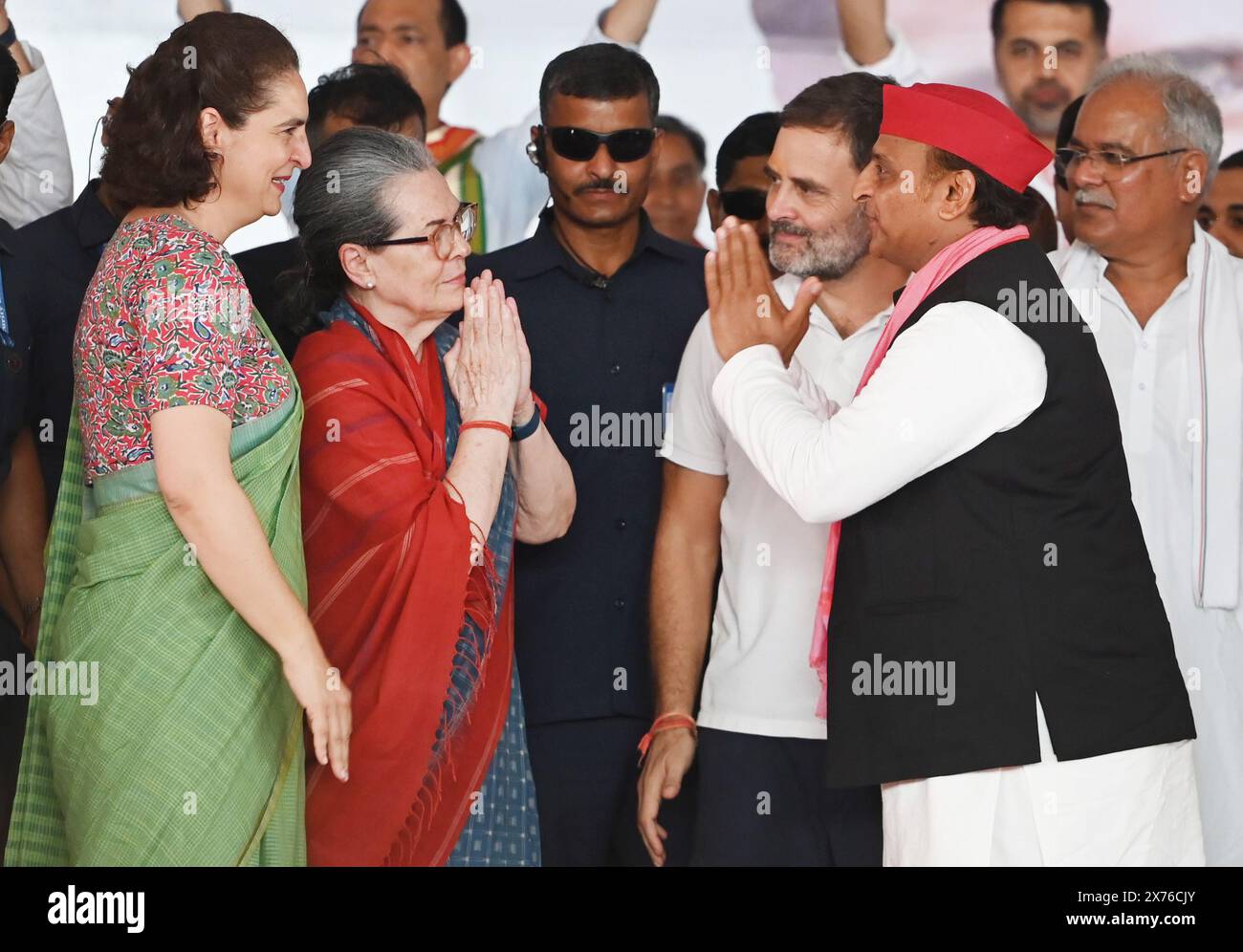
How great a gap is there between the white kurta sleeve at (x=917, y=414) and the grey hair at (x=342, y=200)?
0.80 m

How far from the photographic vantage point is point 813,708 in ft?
9.07

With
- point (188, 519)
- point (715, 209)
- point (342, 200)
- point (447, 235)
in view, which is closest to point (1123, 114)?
point (715, 209)

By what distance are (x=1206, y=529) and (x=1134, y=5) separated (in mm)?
1975

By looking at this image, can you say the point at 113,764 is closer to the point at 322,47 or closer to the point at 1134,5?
the point at 322,47

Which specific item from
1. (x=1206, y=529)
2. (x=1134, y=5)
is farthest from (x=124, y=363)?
(x=1134, y=5)

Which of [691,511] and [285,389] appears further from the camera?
[691,511]

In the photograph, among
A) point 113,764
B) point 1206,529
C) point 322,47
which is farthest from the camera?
point 322,47

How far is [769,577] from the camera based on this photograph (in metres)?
2.83

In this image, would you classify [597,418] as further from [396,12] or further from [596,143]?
[396,12]

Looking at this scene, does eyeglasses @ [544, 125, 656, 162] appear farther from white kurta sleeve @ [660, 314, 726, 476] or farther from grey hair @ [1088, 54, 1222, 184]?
grey hair @ [1088, 54, 1222, 184]

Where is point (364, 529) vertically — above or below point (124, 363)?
below

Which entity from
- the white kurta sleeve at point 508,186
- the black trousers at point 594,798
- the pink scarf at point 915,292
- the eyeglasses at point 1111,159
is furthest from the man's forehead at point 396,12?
the pink scarf at point 915,292

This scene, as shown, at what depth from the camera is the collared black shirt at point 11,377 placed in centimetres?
272
